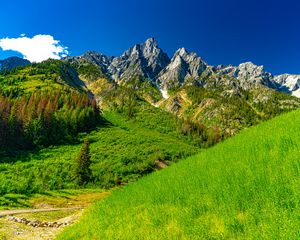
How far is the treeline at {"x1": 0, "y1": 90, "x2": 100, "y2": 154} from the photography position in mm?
106750

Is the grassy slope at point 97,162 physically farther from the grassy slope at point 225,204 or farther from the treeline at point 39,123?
the grassy slope at point 225,204

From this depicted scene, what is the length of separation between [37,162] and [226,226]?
90.5 meters

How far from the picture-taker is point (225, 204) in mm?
8664

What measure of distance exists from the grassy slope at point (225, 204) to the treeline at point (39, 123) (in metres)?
100

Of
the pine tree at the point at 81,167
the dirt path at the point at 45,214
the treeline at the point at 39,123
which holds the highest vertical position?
the treeline at the point at 39,123

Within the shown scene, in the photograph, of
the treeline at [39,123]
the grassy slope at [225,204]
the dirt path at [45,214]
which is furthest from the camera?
the treeline at [39,123]

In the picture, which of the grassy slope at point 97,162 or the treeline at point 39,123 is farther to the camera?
the treeline at point 39,123

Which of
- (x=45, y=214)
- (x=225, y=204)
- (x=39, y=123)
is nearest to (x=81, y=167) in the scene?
(x=45, y=214)

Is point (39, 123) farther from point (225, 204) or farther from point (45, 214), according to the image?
point (225, 204)

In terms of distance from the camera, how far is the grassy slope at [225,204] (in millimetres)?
6930

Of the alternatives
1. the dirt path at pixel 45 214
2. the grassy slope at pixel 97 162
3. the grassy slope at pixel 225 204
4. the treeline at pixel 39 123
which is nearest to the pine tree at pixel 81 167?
the grassy slope at pixel 97 162

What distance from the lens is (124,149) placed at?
119875mm

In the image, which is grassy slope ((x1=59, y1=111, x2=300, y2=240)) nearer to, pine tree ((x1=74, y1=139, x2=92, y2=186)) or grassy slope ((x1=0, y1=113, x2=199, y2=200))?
grassy slope ((x1=0, y1=113, x2=199, y2=200))

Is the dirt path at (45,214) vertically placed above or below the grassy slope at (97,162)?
below
